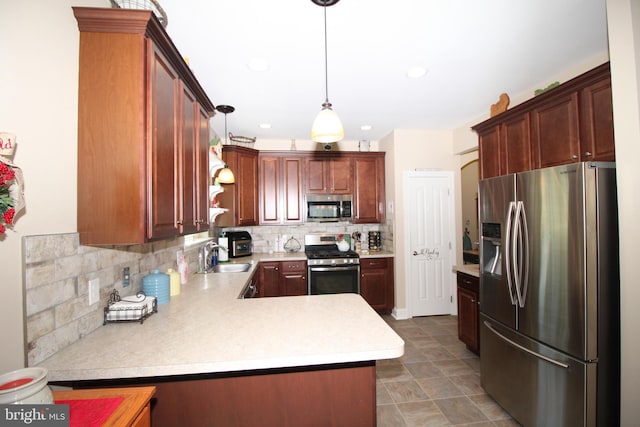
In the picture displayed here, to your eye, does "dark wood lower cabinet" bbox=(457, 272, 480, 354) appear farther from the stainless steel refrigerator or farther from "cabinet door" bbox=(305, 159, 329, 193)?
"cabinet door" bbox=(305, 159, 329, 193)

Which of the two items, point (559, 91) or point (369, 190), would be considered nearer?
point (559, 91)

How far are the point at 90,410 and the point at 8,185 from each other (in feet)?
2.49

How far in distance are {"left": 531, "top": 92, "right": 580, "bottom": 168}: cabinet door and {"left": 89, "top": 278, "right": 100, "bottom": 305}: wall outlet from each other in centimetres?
301

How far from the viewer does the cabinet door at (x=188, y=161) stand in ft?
5.10

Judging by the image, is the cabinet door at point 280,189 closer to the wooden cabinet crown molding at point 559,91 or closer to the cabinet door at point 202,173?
the cabinet door at point 202,173

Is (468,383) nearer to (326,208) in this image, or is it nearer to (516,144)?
(516,144)

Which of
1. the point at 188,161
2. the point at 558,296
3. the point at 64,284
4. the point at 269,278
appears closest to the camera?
Result: the point at 64,284

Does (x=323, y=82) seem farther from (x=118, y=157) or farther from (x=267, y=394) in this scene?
(x=267, y=394)

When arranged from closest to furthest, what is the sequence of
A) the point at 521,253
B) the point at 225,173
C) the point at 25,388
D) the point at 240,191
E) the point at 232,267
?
the point at 25,388, the point at 521,253, the point at 225,173, the point at 232,267, the point at 240,191

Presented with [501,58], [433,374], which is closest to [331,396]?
[433,374]

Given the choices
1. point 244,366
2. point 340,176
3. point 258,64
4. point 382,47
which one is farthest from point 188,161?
point 340,176

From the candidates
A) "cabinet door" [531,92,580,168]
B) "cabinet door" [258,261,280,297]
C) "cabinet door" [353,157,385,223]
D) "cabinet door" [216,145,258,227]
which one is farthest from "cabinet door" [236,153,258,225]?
"cabinet door" [531,92,580,168]

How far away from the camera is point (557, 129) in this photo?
2.03 m

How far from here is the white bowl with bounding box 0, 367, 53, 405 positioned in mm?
721
